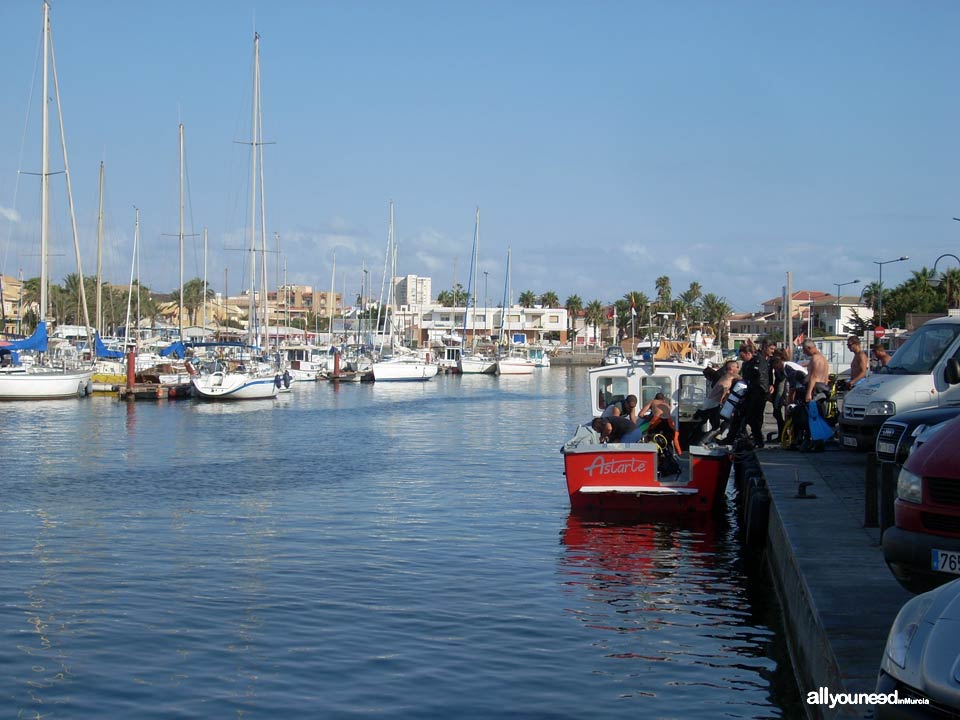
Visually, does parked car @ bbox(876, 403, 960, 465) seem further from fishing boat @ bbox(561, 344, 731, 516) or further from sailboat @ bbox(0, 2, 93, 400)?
sailboat @ bbox(0, 2, 93, 400)

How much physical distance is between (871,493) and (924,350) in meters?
6.60

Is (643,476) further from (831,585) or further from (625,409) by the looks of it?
(831,585)

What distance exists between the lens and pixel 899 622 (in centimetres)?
614

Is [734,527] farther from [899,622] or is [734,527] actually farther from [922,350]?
[899,622]

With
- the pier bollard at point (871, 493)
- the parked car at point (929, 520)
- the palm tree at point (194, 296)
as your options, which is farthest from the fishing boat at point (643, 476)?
the palm tree at point (194, 296)

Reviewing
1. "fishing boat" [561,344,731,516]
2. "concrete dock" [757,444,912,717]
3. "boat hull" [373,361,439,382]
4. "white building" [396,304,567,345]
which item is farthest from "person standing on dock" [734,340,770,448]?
"white building" [396,304,567,345]

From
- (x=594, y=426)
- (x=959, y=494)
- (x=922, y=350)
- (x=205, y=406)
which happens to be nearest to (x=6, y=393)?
(x=205, y=406)

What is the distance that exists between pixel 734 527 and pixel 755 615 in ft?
21.7

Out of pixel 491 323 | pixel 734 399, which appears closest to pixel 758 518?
pixel 734 399

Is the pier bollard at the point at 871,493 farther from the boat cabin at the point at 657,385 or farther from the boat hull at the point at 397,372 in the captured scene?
the boat hull at the point at 397,372

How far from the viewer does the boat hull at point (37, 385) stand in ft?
178

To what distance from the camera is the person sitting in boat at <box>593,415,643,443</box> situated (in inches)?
752

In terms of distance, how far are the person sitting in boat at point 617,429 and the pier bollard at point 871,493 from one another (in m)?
6.49

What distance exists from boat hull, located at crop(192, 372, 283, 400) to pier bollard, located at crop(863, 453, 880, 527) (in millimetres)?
49506
